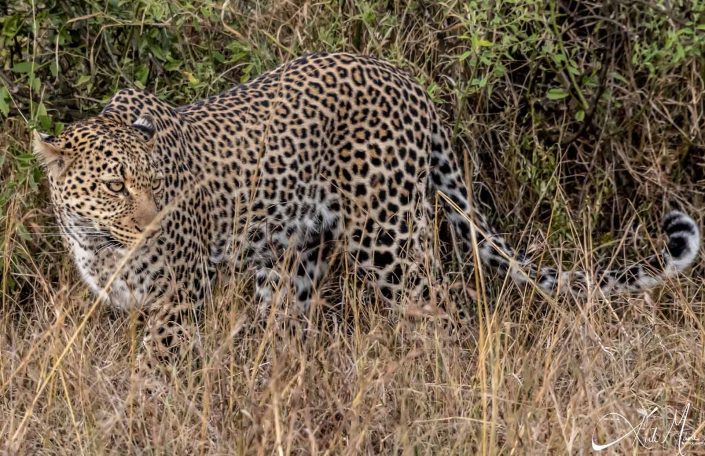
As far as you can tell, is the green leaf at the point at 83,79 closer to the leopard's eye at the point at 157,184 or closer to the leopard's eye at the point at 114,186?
the leopard's eye at the point at 157,184

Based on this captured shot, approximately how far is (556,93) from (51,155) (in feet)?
8.04

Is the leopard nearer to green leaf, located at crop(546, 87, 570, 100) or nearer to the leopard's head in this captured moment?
the leopard's head

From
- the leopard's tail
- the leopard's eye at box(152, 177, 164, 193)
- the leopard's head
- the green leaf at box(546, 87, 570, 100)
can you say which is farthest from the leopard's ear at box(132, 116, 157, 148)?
the green leaf at box(546, 87, 570, 100)

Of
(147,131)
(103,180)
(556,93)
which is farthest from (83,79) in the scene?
(556,93)

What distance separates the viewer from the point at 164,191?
4926 millimetres

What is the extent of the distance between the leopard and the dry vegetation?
0.52 ft

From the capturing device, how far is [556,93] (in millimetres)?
5906

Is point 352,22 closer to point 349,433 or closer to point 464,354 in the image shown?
point 464,354

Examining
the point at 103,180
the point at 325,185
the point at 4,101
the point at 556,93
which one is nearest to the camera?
the point at 103,180

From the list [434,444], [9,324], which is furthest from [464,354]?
[9,324]

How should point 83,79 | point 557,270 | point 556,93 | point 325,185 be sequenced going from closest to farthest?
point 557,270, point 325,185, point 83,79, point 556,93

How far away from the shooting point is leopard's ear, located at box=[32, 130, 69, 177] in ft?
15.4

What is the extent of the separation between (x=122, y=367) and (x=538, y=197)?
242 centimetres

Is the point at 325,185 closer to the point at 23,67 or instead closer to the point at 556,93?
the point at 556,93
